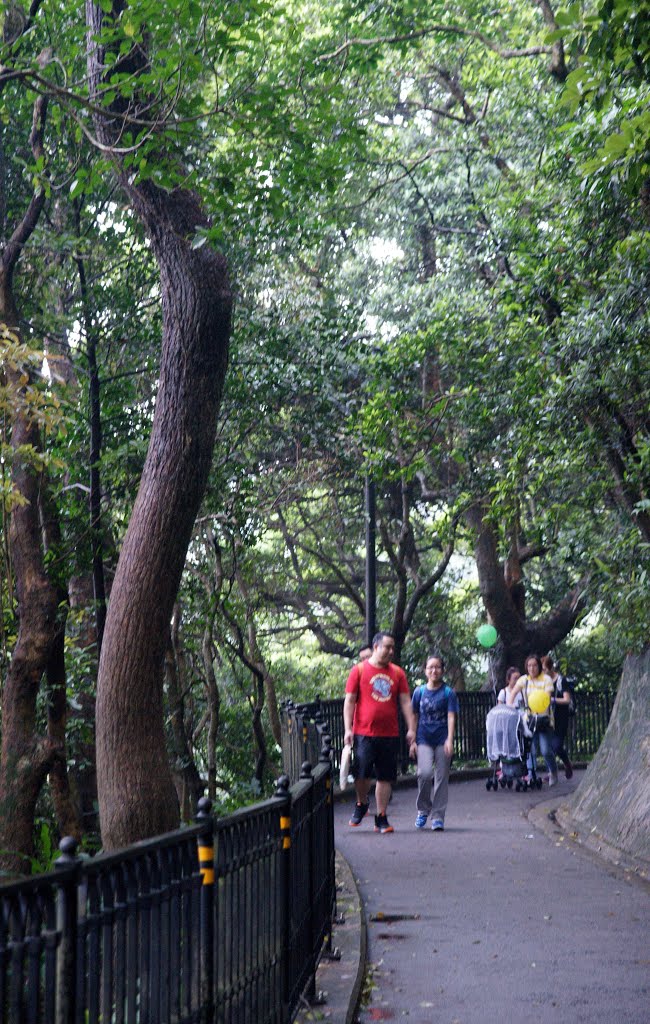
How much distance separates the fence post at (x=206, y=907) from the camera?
4336 millimetres

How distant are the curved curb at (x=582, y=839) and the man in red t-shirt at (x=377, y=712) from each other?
2163mm

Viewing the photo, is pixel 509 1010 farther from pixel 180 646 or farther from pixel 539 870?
pixel 180 646

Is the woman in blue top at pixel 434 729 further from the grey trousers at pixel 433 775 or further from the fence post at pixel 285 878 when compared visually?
the fence post at pixel 285 878

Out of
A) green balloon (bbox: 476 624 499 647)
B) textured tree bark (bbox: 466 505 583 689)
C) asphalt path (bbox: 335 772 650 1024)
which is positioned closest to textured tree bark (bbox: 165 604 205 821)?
asphalt path (bbox: 335 772 650 1024)

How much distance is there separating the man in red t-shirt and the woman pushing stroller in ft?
17.4

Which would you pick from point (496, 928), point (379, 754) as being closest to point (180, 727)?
point (379, 754)

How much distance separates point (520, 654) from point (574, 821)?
1134 cm

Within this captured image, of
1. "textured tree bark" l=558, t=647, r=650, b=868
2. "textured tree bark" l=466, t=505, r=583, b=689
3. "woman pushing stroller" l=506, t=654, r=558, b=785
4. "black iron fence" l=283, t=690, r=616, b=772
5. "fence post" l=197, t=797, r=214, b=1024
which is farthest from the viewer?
"textured tree bark" l=466, t=505, r=583, b=689

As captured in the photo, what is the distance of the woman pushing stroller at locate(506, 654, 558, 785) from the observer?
17.7m

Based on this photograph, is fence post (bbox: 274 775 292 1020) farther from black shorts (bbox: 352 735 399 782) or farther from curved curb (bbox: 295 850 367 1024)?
black shorts (bbox: 352 735 399 782)

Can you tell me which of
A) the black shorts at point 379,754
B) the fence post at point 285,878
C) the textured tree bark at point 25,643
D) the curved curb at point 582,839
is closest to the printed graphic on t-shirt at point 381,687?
the black shorts at point 379,754

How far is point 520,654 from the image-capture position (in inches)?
993

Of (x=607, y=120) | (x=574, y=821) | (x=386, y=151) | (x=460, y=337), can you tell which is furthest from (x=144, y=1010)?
(x=386, y=151)

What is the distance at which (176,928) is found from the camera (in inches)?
162
